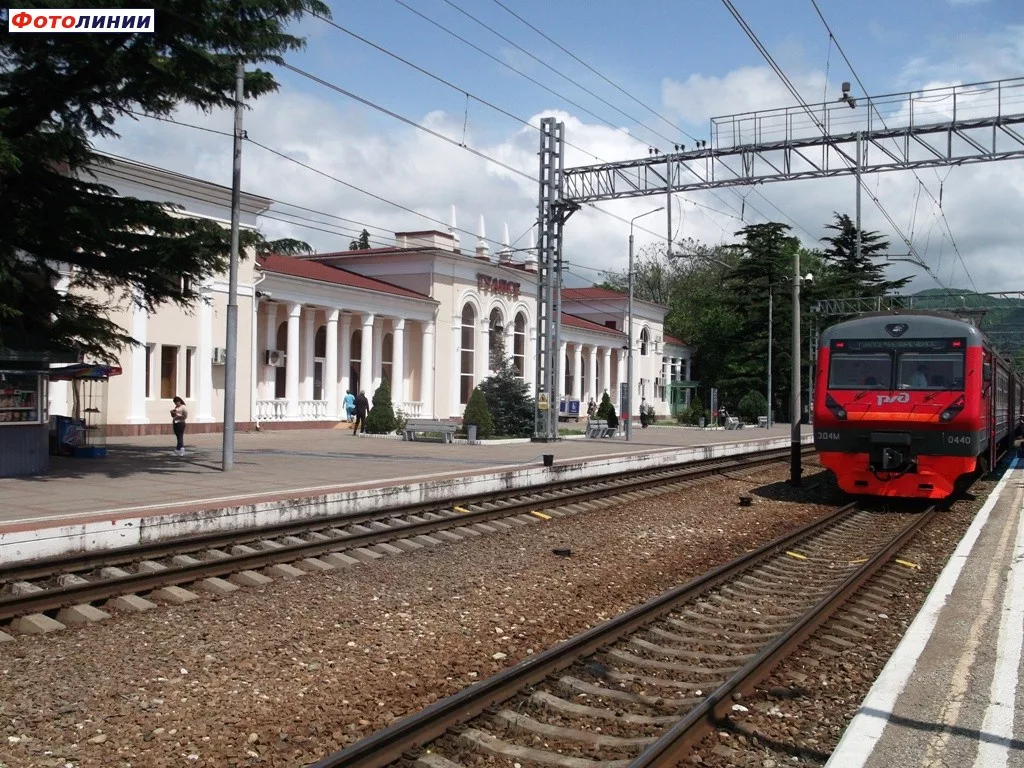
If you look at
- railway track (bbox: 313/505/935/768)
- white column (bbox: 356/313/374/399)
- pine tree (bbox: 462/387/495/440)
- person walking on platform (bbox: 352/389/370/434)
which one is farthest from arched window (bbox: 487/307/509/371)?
railway track (bbox: 313/505/935/768)

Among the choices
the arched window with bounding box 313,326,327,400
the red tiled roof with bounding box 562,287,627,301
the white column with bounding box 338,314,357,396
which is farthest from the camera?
the red tiled roof with bounding box 562,287,627,301

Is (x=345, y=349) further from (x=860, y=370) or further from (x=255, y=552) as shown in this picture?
(x=255, y=552)

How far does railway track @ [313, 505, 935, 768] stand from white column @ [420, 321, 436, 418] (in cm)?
3389

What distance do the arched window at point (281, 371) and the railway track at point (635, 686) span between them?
98.5ft

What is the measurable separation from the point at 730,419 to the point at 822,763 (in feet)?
144

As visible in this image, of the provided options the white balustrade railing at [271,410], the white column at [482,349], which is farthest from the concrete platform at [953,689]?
the white column at [482,349]

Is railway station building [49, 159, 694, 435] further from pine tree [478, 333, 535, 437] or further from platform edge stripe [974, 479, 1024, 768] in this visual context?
platform edge stripe [974, 479, 1024, 768]

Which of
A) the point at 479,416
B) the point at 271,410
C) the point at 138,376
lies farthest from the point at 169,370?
the point at 479,416

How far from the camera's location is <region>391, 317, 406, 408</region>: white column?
1649 inches

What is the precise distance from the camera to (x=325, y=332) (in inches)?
1612

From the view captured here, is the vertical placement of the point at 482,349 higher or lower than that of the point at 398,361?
higher

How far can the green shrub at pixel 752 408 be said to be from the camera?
57969 mm

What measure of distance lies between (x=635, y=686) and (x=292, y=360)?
31260 millimetres

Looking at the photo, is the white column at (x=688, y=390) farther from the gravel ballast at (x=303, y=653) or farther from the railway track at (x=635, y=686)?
the railway track at (x=635, y=686)
